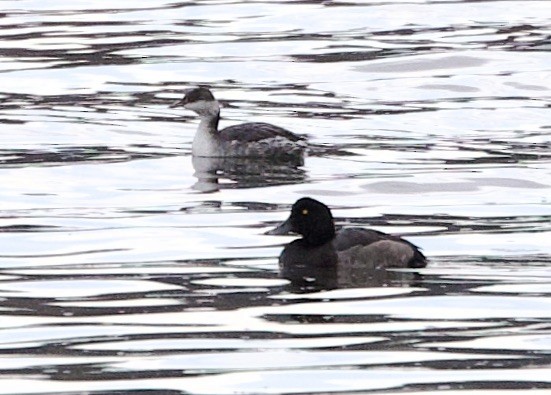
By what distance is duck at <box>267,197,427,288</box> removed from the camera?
49.4ft

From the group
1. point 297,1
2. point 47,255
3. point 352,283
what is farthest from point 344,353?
point 297,1

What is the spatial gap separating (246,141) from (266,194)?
3358 millimetres

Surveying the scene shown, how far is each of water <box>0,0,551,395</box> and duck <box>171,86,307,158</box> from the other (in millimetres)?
271

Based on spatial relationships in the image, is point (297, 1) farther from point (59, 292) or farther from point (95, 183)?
point (59, 292)

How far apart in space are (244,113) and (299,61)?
418cm

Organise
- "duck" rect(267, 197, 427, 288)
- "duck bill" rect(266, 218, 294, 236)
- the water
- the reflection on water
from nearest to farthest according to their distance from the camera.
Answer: the water
"duck" rect(267, 197, 427, 288)
"duck bill" rect(266, 218, 294, 236)
the reflection on water

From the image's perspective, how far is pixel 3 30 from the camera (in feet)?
111

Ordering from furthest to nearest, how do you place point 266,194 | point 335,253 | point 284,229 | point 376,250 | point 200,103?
point 200,103
point 266,194
point 284,229
point 335,253
point 376,250

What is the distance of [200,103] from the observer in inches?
933

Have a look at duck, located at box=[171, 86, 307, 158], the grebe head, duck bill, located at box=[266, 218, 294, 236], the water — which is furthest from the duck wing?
the grebe head

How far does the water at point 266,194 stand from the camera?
465 inches

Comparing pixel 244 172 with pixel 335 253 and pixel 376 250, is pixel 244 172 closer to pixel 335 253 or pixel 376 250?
pixel 335 253

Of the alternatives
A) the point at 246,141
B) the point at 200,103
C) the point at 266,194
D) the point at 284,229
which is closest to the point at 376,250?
the point at 284,229

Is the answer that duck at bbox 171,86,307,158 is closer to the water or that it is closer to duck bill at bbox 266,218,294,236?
the water
